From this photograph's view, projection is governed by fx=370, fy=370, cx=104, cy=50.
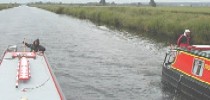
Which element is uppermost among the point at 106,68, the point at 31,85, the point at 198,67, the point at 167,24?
the point at 31,85

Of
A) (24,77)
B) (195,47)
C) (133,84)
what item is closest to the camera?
(24,77)

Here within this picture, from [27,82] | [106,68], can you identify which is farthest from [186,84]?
[106,68]

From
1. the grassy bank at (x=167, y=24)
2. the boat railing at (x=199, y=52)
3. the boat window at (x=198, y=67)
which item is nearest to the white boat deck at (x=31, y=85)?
the boat window at (x=198, y=67)

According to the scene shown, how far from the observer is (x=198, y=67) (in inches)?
685

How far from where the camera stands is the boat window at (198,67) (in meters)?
17.2

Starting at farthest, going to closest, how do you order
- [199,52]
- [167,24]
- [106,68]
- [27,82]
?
1. [167,24]
2. [106,68]
3. [199,52]
4. [27,82]

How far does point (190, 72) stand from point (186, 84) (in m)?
0.67

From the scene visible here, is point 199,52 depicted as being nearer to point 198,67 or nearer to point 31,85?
point 198,67

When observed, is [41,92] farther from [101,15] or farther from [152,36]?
→ [101,15]

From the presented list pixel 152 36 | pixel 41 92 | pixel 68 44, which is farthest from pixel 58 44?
pixel 41 92

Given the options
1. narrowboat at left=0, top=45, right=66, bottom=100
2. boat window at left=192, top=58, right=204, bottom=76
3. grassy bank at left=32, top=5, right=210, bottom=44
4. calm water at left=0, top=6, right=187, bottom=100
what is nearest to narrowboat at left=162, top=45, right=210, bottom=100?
boat window at left=192, top=58, right=204, bottom=76

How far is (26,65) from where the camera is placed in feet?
48.4

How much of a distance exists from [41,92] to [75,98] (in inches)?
234

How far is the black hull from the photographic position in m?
16.2
